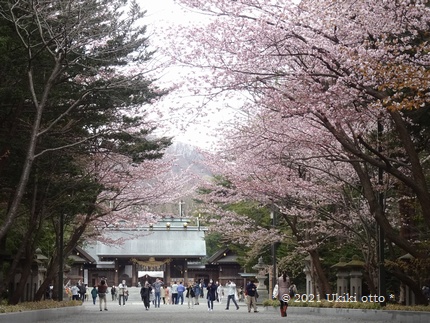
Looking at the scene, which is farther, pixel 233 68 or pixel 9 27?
pixel 9 27

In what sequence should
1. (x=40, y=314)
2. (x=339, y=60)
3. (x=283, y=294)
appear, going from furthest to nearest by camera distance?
(x=283, y=294) → (x=40, y=314) → (x=339, y=60)

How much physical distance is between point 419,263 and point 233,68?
228 inches

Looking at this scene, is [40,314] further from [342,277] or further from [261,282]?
[261,282]

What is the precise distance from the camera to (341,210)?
25312 mm

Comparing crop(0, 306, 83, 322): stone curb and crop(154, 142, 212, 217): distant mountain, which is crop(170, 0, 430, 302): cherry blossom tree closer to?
crop(0, 306, 83, 322): stone curb

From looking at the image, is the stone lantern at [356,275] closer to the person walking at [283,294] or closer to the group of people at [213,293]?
the group of people at [213,293]

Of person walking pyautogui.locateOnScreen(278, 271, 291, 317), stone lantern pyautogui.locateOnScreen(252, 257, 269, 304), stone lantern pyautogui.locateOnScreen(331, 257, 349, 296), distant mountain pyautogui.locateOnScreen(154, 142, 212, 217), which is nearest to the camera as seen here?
person walking pyautogui.locateOnScreen(278, 271, 291, 317)

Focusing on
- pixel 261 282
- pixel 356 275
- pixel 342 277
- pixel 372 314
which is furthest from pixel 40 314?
pixel 261 282

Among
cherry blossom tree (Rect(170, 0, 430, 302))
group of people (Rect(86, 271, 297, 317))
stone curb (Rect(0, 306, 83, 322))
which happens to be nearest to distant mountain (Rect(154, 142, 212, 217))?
group of people (Rect(86, 271, 297, 317))

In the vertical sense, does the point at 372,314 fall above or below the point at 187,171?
below

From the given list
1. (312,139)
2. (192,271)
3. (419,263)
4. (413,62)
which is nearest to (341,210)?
(312,139)

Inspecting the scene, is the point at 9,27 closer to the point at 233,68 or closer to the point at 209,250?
the point at 233,68

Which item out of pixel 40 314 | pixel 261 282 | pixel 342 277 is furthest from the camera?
pixel 261 282

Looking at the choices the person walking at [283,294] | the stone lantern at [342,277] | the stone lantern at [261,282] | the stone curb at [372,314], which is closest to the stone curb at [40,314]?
the person walking at [283,294]
